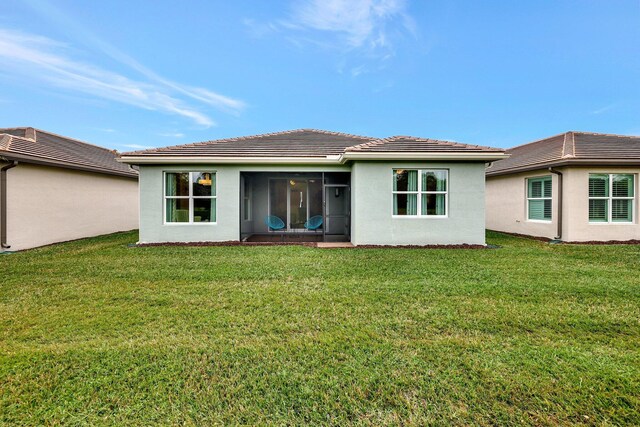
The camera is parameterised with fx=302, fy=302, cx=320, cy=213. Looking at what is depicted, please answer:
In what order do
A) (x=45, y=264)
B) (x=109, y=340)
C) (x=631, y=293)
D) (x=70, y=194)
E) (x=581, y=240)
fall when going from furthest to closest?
1. (x=70, y=194)
2. (x=581, y=240)
3. (x=45, y=264)
4. (x=631, y=293)
5. (x=109, y=340)

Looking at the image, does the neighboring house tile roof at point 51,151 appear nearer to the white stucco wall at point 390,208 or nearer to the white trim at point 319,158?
the white trim at point 319,158

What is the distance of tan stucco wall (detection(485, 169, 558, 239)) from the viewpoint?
1200 cm

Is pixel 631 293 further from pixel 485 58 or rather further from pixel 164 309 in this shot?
pixel 485 58

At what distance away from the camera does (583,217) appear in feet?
36.5

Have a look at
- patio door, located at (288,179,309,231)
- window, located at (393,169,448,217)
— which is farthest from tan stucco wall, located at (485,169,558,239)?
patio door, located at (288,179,309,231)

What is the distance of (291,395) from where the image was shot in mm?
2594

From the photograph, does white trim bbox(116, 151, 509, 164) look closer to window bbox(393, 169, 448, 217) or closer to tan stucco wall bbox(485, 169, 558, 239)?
window bbox(393, 169, 448, 217)

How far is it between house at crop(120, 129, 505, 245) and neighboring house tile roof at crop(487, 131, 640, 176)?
3.38m

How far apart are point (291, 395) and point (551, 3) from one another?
781 inches

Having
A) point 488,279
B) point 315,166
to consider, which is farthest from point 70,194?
point 488,279

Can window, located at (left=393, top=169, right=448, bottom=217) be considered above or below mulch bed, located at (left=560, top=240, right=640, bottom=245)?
above

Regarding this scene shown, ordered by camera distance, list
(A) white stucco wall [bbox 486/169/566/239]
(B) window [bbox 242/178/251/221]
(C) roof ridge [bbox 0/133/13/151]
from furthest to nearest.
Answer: (B) window [bbox 242/178/251/221] → (A) white stucco wall [bbox 486/169/566/239] → (C) roof ridge [bbox 0/133/13/151]

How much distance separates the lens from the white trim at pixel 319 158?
9867 millimetres

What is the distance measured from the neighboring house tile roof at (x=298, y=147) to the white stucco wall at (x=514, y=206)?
426cm
